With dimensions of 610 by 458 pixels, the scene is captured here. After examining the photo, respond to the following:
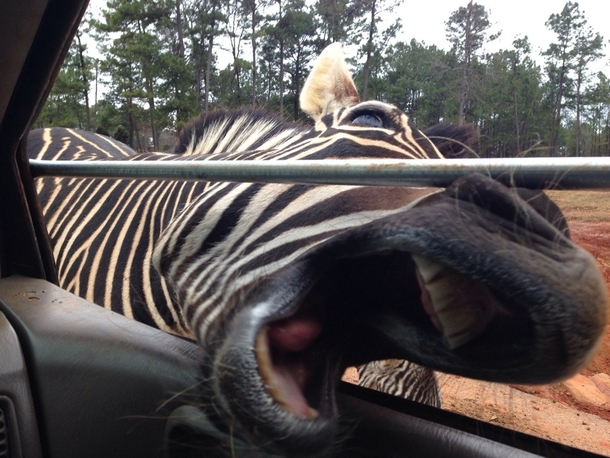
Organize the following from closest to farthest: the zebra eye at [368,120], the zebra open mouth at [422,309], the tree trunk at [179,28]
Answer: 1. the zebra open mouth at [422,309]
2. the zebra eye at [368,120]
3. the tree trunk at [179,28]

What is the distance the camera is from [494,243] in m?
0.59

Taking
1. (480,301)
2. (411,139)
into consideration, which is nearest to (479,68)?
(411,139)

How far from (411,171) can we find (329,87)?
57.1 inches

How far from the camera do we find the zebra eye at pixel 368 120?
4.42 ft

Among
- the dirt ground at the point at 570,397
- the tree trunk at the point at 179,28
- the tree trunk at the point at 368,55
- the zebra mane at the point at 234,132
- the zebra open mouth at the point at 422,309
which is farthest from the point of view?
the tree trunk at the point at 179,28

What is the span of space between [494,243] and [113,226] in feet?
6.91

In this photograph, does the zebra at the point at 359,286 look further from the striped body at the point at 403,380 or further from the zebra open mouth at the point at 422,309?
the striped body at the point at 403,380

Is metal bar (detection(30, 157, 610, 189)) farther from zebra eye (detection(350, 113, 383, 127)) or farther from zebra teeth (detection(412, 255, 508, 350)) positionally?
zebra eye (detection(350, 113, 383, 127))

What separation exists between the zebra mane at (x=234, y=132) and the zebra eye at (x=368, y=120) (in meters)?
0.51

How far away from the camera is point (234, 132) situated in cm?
228

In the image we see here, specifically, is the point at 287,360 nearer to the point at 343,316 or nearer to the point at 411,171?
the point at 343,316

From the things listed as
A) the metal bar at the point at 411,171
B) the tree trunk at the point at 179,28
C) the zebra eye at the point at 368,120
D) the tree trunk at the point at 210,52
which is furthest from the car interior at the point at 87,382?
the tree trunk at the point at 179,28

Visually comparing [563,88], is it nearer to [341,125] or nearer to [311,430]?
[341,125]

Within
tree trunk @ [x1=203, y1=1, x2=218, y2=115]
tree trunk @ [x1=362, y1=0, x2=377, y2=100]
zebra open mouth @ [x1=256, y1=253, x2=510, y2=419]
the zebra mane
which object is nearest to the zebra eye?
the zebra mane
